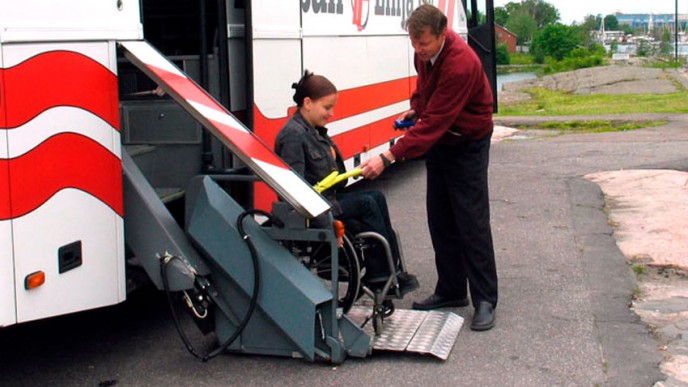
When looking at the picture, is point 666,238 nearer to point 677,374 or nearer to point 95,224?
point 677,374

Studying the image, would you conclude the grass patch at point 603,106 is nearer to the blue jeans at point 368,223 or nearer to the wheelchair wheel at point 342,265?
the blue jeans at point 368,223

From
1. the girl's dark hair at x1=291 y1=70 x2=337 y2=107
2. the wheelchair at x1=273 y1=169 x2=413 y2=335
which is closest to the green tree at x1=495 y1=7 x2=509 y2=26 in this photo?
the girl's dark hair at x1=291 y1=70 x2=337 y2=107

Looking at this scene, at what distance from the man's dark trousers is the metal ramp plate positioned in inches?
10.9

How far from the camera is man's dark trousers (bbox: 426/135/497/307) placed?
600 centimetres

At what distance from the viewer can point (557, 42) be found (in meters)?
77.6

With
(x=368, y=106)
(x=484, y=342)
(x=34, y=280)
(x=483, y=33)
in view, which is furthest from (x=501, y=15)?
(x=34, y=280)

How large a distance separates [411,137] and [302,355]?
1.40 metres

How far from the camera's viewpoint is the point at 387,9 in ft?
35.1

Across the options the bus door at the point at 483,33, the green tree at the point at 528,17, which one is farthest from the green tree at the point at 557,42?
the bus door at the point at 483,33

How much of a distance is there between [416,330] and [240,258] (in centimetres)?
123

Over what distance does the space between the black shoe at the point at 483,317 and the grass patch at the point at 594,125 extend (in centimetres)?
1257

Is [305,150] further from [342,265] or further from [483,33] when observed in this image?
[483,33]

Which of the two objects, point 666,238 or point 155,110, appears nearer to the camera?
point 155,110

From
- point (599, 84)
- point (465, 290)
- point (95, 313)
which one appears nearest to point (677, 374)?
point (465, 290)
